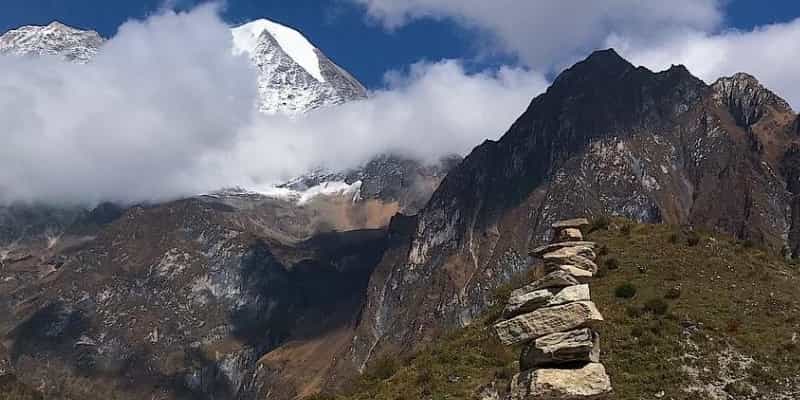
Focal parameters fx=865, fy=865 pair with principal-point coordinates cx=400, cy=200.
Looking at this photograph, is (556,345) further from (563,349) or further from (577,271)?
(577,271)

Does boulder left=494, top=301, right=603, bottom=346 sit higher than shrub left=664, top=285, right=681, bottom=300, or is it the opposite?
shrub left=664, top=285, right=681, bottom=300

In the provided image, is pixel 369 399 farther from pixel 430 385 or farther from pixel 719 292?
pixel 719 292

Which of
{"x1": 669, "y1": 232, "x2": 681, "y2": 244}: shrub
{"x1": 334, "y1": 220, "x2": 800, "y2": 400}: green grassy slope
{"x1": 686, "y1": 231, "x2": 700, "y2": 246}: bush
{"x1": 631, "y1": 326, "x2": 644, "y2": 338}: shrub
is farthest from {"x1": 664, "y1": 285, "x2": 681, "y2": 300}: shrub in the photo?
{"x1": 669, "y1": 232, "x2": 681, "y2": 244}: shrub

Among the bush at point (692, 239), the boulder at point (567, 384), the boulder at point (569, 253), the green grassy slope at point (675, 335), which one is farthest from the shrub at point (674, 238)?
the boulder at point (567, 384)

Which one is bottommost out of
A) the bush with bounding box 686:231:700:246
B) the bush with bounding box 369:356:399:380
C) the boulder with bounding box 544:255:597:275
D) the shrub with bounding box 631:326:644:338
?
the bush with bounding box 369:356:399:380

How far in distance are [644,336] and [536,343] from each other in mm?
18043

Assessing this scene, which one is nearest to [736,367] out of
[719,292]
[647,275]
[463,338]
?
[719,292]

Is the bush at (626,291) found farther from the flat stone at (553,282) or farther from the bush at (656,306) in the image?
the flat stone at (553,282)

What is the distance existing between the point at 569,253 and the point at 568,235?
29.5ft

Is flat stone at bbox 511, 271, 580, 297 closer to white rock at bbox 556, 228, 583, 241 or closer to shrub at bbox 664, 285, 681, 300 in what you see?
shrub at bbox 664, 285, 681, 300

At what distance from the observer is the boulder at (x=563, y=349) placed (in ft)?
96.6

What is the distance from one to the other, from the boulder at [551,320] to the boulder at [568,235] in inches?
1126

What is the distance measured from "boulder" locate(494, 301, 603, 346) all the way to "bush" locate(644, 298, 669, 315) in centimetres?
1876

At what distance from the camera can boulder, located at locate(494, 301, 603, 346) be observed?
101ft
